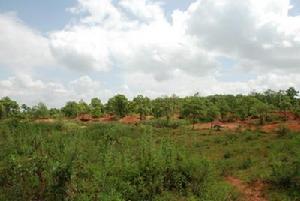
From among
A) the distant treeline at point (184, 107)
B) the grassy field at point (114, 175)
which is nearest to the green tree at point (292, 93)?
the distant treeline at point (184, 107)

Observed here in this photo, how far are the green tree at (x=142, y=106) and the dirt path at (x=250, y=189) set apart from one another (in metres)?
48.6

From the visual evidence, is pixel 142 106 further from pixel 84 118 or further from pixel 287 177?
pixel 287 177

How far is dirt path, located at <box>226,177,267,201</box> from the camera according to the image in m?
11.9

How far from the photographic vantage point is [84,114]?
79.6 metres

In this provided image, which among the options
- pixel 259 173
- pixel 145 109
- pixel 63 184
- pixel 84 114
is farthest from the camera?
pixel 84 114

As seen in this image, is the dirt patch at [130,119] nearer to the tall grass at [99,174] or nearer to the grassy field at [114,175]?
the grassy field at [114,175]

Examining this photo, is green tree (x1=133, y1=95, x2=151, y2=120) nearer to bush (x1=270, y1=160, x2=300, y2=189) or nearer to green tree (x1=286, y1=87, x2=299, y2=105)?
green tree (x1=286, y1=87, x2=299, y2=105)

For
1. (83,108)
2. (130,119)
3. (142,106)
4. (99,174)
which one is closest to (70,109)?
(83,108)

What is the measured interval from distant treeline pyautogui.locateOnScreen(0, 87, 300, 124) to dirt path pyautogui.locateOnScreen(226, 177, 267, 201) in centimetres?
3283

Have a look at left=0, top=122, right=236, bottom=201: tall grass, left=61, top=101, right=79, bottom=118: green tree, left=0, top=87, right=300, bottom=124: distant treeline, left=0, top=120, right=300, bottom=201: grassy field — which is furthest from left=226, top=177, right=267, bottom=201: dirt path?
left=61, top=101, right=79, bottom=118: green tree

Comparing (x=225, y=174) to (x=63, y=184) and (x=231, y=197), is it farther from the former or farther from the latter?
(x=63, y=184)

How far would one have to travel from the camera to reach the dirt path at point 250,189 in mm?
11852

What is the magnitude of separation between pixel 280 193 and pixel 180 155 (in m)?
3.70

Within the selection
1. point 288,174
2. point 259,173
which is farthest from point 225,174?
point 288,174
